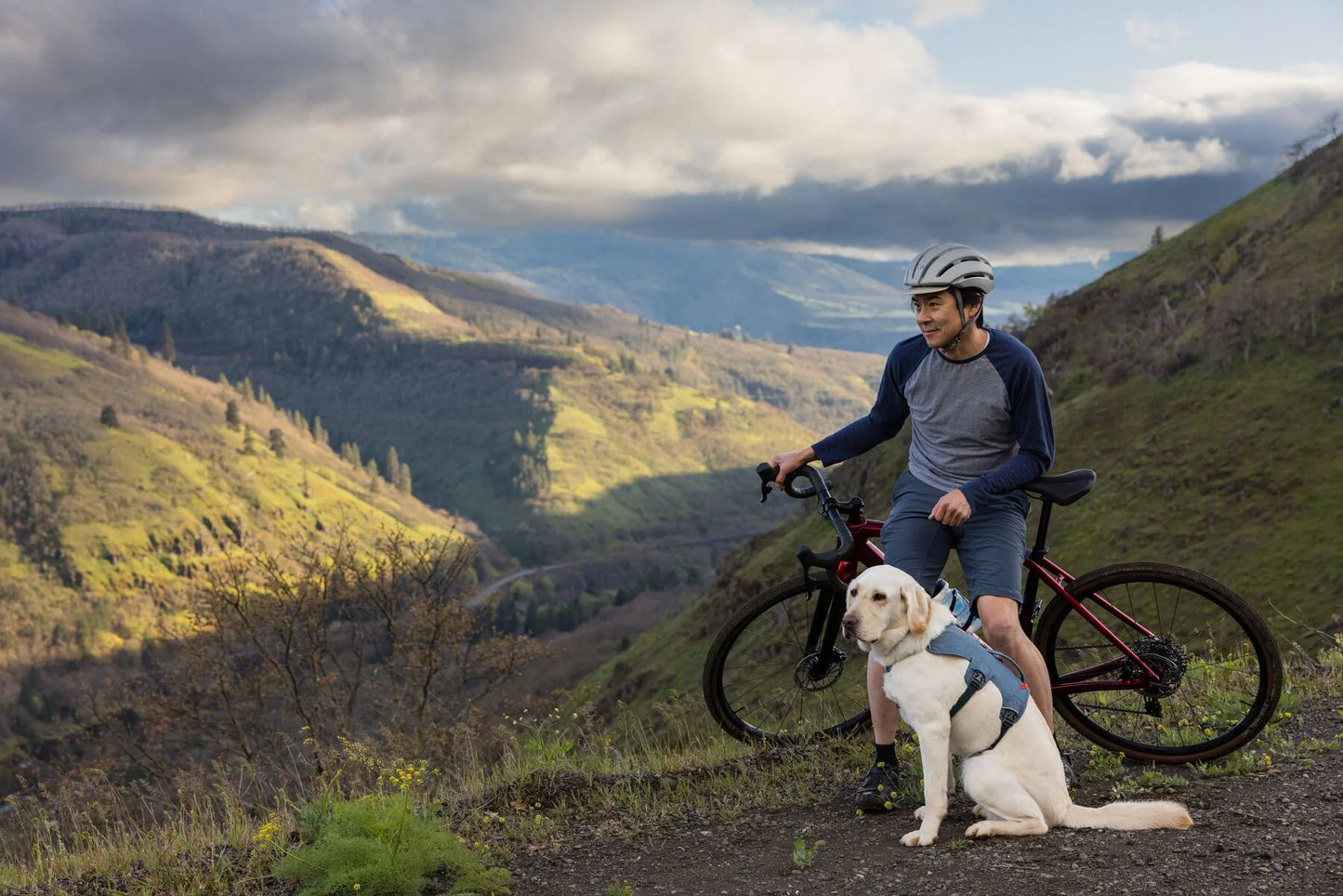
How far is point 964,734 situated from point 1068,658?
3.08 m

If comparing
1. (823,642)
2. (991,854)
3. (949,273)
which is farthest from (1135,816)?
(949,273)

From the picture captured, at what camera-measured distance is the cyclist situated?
5840mm

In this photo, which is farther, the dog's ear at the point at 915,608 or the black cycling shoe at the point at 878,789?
the black cycling shoe at the point at 878,789

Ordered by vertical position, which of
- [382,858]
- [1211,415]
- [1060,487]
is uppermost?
[1211,415]

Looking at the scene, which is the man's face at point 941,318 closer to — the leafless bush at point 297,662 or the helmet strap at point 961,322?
the helmet strap at point 961,322

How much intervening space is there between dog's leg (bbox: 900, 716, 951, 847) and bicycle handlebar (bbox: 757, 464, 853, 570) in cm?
137

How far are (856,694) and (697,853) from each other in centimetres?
207

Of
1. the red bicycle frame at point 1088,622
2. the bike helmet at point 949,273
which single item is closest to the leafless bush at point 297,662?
the red bicycle frame at point 1088,622

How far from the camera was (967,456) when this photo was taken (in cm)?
610

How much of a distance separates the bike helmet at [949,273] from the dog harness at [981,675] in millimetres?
1981

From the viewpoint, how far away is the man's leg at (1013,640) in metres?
A: 5.84

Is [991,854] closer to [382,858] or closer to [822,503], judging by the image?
[822,503]

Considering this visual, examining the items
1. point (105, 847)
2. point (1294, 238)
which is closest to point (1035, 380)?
point (105, 847)

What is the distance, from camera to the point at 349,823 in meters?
5.61
